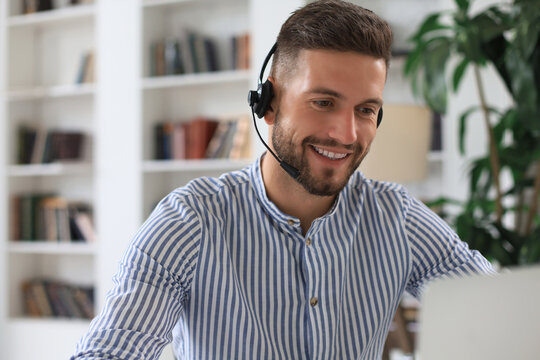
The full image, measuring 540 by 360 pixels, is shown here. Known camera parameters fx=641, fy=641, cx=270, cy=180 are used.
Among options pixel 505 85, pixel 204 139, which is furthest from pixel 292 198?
pixel 204 139

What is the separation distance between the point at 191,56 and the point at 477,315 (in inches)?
134

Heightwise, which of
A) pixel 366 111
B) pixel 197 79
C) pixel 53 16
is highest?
pixel 53 16

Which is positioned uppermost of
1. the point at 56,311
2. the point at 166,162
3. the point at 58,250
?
the point at 166,162

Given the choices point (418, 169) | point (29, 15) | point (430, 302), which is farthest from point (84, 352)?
point (29, 15)

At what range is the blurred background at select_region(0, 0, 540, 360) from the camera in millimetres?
3545

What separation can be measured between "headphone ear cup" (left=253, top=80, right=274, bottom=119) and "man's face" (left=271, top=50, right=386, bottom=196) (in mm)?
34

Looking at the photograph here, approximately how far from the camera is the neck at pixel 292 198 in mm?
1199

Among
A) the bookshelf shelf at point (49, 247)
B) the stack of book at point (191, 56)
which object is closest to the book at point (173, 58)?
the stack of book at point (191, 56)

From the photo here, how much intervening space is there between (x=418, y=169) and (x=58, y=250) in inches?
102

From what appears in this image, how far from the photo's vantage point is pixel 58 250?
13.3 ft

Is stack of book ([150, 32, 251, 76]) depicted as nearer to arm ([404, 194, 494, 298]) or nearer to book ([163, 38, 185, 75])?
book ([163, 38, 185, 75])

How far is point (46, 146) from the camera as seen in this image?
421 cm

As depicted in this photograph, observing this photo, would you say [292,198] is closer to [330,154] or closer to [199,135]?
[330,154]

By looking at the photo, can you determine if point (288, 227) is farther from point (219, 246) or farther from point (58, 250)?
point (58, 250)
